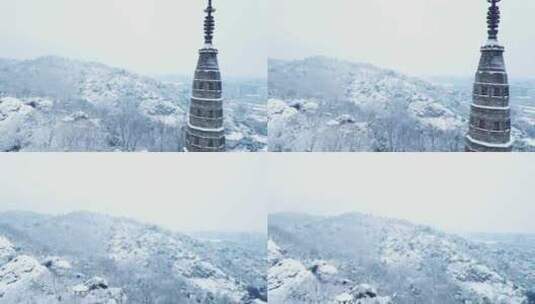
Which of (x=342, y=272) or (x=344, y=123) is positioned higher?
(x=344, y=123)

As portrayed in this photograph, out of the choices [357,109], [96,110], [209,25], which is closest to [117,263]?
[96,110]

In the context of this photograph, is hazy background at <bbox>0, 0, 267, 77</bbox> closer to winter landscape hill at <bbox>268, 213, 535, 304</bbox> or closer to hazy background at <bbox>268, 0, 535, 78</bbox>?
hazy background at <bbox>268, 0, 535, 78</bbox>

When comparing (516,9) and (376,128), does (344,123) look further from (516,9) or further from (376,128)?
(516,9)

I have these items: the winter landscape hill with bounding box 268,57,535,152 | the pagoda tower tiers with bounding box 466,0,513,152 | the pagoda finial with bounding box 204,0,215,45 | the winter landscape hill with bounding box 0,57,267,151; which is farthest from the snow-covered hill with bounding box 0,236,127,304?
the pagoda tower tiers with bounding box 466,0,513,152

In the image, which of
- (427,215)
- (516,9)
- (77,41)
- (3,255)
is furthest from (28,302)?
(516,9)

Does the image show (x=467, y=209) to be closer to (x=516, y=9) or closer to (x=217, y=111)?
(x=516, y=9)

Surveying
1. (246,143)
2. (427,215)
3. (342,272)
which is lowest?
(342,272)

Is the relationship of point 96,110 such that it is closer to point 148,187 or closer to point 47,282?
point 148,187
